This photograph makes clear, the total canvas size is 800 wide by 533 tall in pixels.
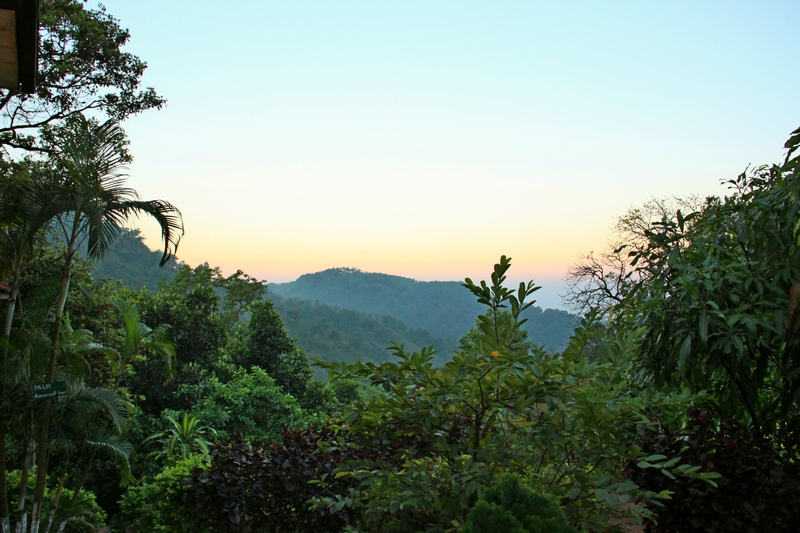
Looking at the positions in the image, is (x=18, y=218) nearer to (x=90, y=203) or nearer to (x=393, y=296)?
(x=90, y=203)

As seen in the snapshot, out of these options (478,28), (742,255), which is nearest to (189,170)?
(478,28)

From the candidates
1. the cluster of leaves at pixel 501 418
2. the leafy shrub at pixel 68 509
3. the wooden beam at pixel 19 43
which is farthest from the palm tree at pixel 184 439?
the cluster of leaves at pixel 501 418

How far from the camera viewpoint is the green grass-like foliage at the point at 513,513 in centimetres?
181

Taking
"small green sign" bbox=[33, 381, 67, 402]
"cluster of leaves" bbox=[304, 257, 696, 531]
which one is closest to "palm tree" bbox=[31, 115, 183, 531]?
"small green sign" bbox=[33, 381, 67, 402]

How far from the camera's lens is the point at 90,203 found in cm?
475

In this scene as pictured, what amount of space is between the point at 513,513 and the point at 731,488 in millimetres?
1851

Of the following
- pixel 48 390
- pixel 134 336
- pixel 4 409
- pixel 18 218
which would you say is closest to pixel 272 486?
pixel 48 390

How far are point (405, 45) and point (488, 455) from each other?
1196 centimetres

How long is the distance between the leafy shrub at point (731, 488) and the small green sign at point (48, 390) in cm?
423

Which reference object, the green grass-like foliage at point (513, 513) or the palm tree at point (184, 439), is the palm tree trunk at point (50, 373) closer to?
the palm tree at point (184, 439)

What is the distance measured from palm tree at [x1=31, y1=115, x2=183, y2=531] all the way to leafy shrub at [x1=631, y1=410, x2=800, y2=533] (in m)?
4.43

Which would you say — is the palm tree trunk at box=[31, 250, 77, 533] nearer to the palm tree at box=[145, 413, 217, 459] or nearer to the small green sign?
the small green sign

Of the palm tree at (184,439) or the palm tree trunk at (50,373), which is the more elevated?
the palm tree trunk at (50,373)

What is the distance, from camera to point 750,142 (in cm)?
748
